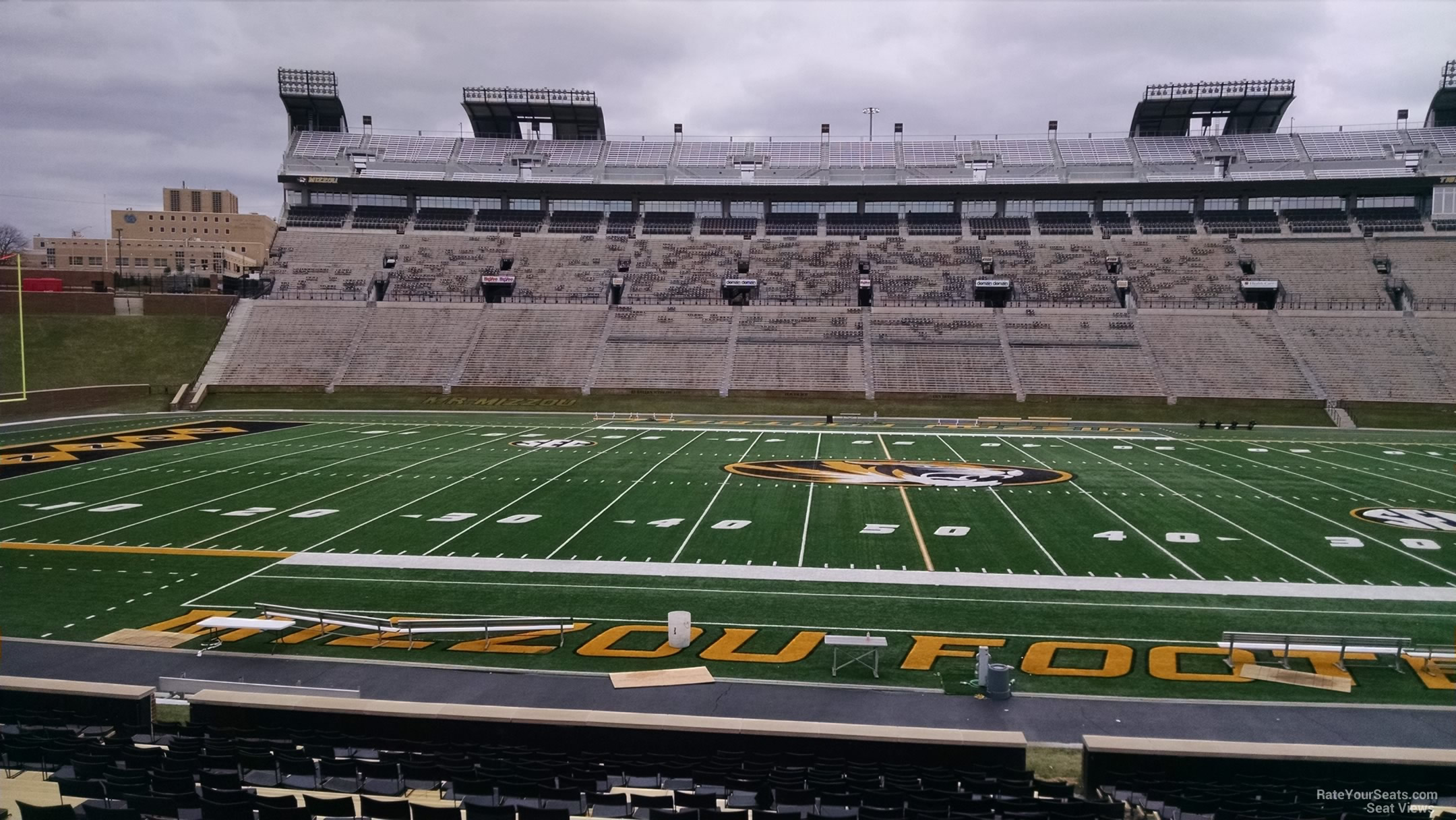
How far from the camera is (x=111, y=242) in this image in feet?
414

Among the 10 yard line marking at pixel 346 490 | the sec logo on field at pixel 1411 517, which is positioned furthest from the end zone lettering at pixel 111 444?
the sec logo on field at pixel 1411 517

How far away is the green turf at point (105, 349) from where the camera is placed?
4869cm

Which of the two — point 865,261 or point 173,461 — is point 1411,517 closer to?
point 173,461

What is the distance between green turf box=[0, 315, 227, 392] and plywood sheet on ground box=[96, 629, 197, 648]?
41.3 m

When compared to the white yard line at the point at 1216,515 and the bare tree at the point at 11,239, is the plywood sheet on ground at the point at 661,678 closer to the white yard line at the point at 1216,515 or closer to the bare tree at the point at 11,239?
the white yard line at the point at 1216,515

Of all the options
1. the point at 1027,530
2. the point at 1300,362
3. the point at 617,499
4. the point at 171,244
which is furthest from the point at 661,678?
the point at 171,244

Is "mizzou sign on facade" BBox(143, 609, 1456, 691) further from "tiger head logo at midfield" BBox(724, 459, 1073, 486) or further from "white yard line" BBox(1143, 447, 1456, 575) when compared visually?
"tiger head logo at midfield" BBox(724, 459, 1073, 486)

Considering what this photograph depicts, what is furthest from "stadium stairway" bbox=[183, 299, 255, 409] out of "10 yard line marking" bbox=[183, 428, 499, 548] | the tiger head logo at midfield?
the tiger head logo at midfield

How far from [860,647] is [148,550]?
52.1 ft

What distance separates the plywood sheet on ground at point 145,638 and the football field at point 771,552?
38 centimetres

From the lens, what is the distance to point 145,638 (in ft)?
46.6

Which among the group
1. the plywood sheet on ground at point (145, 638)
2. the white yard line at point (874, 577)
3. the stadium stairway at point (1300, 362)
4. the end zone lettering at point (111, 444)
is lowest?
the plywood sheet on ground at point (145, 638)

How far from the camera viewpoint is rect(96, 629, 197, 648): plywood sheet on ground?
1398 centimetres

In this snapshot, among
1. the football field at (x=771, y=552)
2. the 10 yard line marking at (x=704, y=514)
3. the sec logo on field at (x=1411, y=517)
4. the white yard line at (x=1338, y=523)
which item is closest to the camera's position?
the football field at (x=771, y=552)
